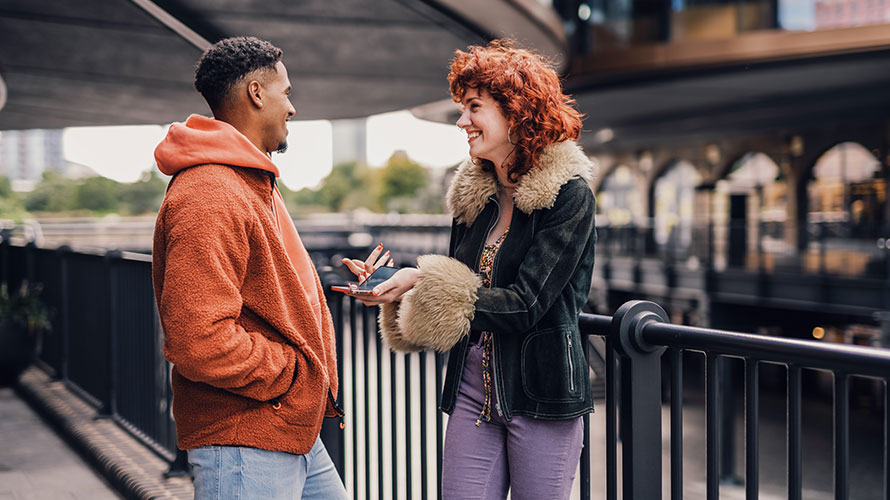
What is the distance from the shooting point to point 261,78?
86.0 inches

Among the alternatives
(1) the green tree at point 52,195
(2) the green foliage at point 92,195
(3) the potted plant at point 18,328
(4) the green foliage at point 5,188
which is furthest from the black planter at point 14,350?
(1) the green tree at point 52,195

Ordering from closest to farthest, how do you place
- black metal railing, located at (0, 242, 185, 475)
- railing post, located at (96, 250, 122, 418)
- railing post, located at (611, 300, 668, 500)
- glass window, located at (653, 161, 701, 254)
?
1. railing post, located at (611, 300, 668, 500)
2. black metal railing, located at (0, 242, 185, 475)
3. railing post, located at (96, 250, 122, 418)
4. glass window, located at (653, 161, 701, 254)

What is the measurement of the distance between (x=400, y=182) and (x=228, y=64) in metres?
80.0

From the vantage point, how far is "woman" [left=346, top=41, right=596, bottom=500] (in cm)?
235

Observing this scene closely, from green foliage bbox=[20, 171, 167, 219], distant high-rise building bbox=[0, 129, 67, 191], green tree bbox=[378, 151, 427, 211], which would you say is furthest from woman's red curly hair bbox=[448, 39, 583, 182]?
distant high-rise building bbox=[0, 129, 67, 191]

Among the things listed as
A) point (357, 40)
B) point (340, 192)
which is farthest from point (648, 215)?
point (340, 192)

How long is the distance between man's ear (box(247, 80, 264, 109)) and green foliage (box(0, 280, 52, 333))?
721 cm

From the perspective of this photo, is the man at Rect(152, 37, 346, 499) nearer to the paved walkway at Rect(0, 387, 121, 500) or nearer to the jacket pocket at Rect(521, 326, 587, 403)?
the jacket pocket at Rect(521, 326, 587, 403)

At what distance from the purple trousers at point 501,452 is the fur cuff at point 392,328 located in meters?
0.23

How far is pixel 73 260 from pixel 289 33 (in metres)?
2.82

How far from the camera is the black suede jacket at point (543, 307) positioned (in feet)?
7.57

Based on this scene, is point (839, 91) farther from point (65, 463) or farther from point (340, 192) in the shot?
point (340, 192)

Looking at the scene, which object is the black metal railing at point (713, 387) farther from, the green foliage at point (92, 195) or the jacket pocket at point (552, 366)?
the green foliage at point (92, 195)

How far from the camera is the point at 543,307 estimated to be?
91.2 inches
